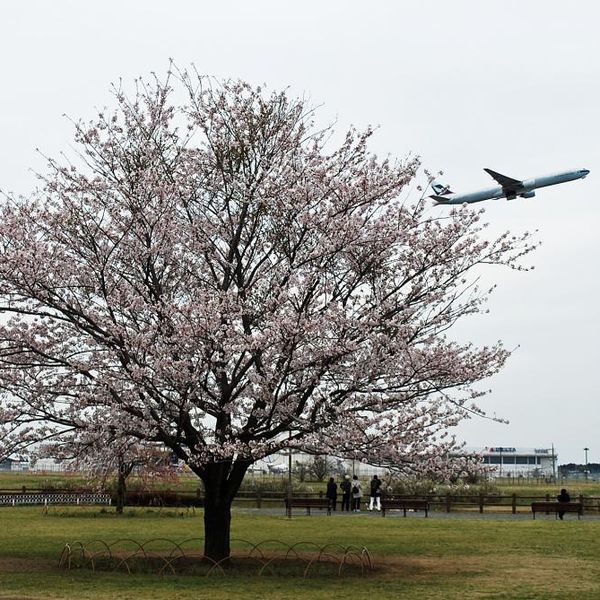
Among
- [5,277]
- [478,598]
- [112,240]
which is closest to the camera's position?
[478,598]

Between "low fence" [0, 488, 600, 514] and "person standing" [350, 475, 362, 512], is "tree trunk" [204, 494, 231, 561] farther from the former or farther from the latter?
"low fence" [0, 488, 600, 514]

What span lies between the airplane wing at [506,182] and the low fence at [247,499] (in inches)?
647

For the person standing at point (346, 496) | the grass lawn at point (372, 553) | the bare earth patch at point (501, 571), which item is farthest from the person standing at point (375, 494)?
the bare earth patch at point (501, 571)

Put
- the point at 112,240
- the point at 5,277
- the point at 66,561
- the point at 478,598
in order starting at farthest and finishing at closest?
the point at 66,561 < the point at 112,240 < the point at 5,277 < the point at 478,598

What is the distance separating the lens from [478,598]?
15.3m

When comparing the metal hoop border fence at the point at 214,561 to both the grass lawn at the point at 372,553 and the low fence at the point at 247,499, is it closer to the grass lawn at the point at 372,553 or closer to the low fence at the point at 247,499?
the grass lawn at the point at 372,553

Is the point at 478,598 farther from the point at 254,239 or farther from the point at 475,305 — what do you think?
the point at 254,239

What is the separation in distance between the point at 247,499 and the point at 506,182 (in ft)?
70.6

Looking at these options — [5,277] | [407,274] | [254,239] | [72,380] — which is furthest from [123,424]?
[407,274]

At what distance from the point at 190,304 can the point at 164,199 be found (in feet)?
7.33

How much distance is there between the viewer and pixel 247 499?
46094mm

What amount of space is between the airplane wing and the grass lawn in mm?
19735

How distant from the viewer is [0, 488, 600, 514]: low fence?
41.7 meters

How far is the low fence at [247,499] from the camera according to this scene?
4167 centimetres
